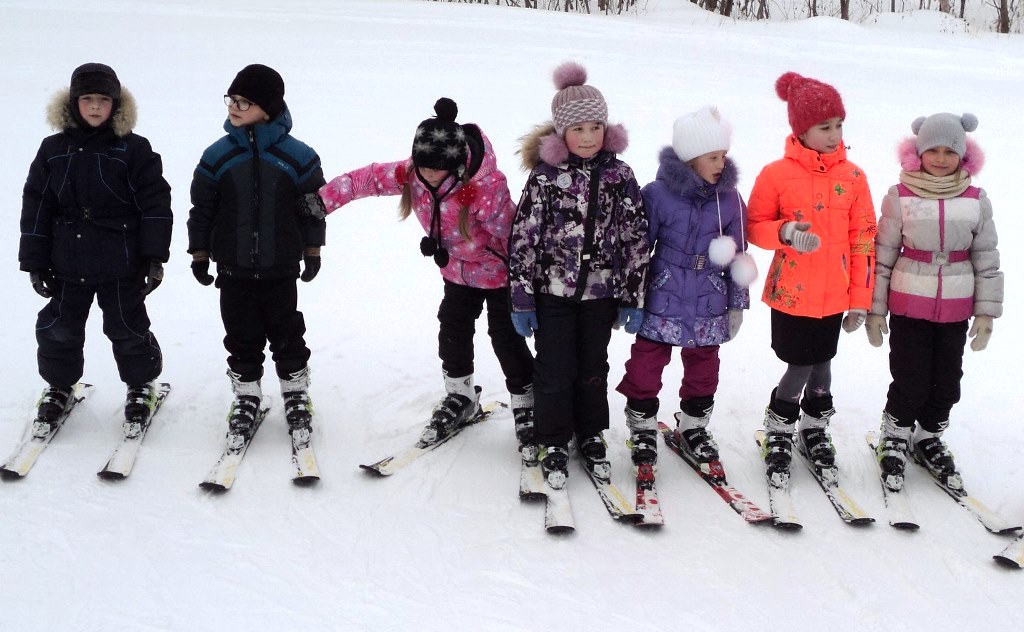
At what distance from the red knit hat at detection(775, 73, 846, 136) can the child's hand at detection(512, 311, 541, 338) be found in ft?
4.04

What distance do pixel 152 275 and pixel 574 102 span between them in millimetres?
1911

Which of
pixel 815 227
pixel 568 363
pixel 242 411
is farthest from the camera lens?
pixel 242 411

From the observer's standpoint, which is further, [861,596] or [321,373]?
[321,373]

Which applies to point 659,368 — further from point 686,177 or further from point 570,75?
point 570,75

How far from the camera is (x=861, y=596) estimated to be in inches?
107

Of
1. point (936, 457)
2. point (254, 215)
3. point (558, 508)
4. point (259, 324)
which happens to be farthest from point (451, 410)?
point (936, 457)

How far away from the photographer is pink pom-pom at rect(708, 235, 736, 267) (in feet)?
10.1

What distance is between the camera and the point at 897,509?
3186 mm

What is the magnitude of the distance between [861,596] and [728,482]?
0.79 meters

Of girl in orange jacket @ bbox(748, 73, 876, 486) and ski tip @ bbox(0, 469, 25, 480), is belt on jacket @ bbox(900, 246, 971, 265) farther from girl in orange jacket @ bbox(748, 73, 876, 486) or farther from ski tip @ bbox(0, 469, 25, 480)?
ski tip @ bbox(0, 469, 25, 480)

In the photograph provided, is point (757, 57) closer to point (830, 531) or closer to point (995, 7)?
point (830, 531)

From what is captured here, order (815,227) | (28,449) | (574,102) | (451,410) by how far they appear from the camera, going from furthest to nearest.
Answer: (451,410), (28,449), (815,227), (574,102)

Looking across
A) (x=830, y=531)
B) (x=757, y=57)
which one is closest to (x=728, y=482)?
(x=830, y=531)

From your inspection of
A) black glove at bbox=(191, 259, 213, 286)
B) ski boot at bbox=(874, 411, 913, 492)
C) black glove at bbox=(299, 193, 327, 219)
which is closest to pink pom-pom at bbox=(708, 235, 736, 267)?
ski boot at bbox=(874, 411, 913, 492)
